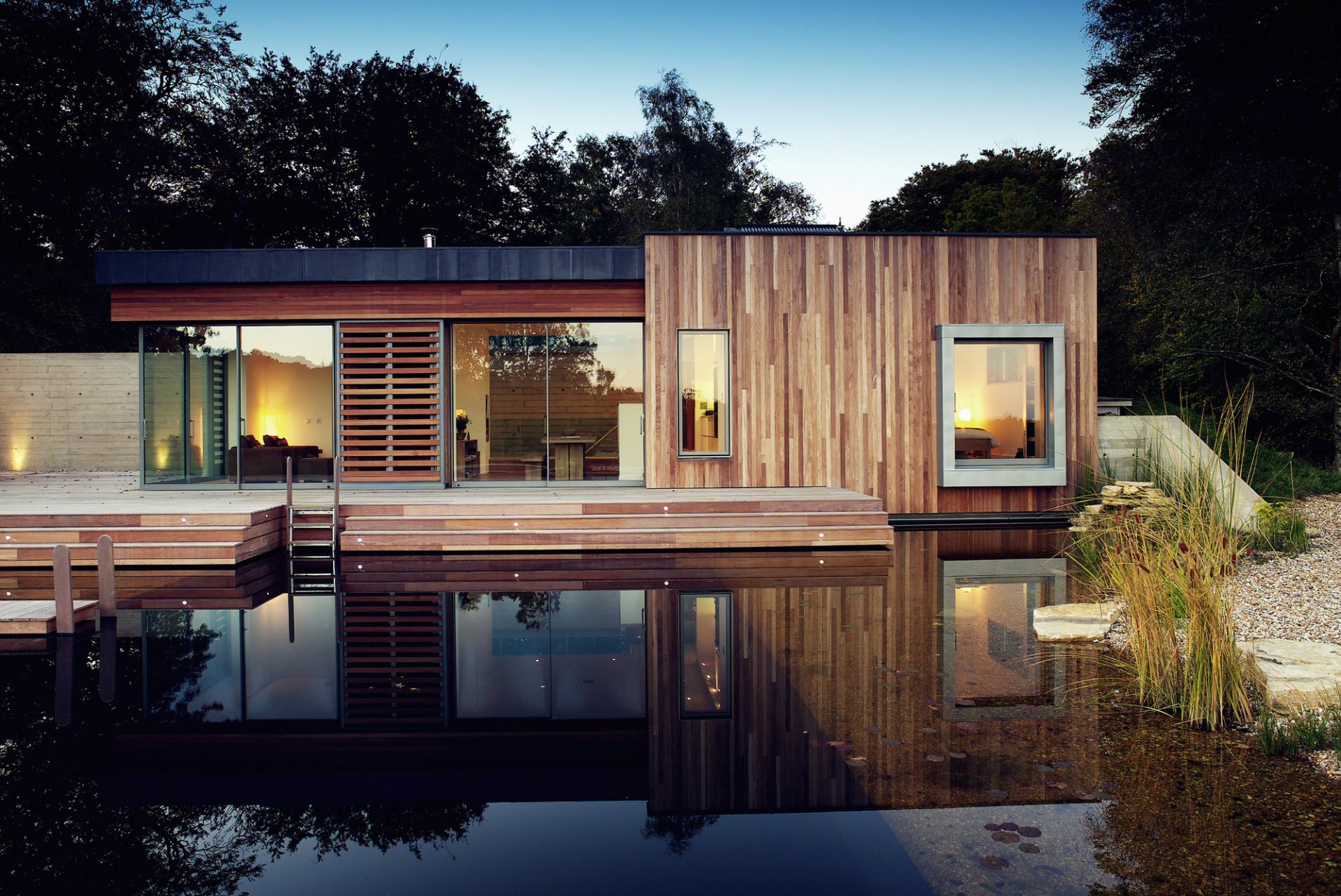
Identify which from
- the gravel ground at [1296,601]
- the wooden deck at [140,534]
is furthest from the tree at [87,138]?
the gravel ground at [1296,601]

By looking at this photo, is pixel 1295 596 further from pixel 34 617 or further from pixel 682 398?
pixel 34 617

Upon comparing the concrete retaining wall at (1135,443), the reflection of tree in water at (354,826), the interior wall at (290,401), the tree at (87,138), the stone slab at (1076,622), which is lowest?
the reflection of tree in water at (354,826)

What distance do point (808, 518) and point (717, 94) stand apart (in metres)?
23.4

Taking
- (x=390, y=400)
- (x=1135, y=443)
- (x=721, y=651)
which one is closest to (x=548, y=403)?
(x=390, y=400)

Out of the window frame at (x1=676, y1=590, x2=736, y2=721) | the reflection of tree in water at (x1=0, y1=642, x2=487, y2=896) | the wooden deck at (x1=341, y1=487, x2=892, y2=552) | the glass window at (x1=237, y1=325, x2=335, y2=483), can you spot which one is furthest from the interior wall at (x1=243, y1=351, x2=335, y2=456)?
the reflection of tree in water at (x1=0, y1=642, x2=487, y2=896)

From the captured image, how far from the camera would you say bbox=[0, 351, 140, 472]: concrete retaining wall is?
16391 mm

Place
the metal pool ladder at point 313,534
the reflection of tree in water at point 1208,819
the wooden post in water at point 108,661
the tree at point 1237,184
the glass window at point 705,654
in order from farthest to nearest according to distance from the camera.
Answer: the tree at point 1237,184
the metal pool ladder at point 313,534
the wooden post in water at point 108,661
the glass window at point 705,654
the reflection of tree in water at point 1208,819

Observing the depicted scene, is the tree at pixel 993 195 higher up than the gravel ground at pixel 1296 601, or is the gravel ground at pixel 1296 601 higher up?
the tree at pixel 993 195

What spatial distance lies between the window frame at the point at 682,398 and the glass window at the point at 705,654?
451cm

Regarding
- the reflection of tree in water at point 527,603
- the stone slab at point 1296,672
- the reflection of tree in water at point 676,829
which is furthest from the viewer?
the reflection of tree in water at point 527,603

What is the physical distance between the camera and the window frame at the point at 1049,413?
10844mm

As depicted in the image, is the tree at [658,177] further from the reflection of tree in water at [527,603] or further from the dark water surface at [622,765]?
the dark water surface at [622,765]

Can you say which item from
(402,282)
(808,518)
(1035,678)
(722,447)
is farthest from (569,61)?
(1035,678)

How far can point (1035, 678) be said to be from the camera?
4.19 m
